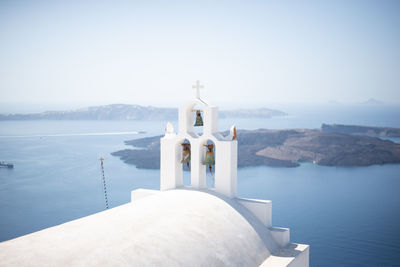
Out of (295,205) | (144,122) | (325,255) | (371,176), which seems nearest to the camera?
(325,255)

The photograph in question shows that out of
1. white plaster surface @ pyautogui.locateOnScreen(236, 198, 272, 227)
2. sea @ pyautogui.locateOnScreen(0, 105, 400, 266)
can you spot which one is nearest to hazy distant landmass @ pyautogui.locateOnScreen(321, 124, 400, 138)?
sea @ pyautogui.locateOnScreen(0, 105, 400, 266)

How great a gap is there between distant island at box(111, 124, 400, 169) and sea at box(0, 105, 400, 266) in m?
1.40

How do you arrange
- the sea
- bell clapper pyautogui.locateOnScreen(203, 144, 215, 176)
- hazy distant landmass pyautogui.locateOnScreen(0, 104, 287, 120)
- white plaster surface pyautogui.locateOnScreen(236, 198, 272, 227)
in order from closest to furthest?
white plaster surface pyautogui.locateOnScreen(236, 198, 272, 227)
bell clapper pyautogui.locateOnScreen(203, 144, 215, 176)
the sea
hazy distant landmass pyautogui.locateOnScreen(0, 104, 287, 120)

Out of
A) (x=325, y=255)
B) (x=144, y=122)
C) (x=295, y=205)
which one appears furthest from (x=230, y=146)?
(x=144, y=122)

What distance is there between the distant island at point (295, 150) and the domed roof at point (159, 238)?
112 ft

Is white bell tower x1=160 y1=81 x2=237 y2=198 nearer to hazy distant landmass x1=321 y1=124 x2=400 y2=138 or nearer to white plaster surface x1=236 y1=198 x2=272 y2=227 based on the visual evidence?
white plaster surface x1=236 y1=198 x2=272 y2=227

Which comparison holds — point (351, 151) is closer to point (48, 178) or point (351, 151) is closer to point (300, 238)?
point (300, 238)

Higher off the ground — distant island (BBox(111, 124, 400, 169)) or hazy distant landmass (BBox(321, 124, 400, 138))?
hazy distant landmass (BBox(321, 124, 400, 138))

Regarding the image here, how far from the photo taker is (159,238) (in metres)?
6.79

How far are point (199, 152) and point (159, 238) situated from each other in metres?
3.57

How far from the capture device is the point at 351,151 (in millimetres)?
46250

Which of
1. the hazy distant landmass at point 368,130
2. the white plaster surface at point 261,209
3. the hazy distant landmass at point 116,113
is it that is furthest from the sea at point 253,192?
the hazy distant landmass at point 368,130

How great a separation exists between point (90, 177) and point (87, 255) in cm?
3204

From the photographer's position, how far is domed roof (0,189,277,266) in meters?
5.74
